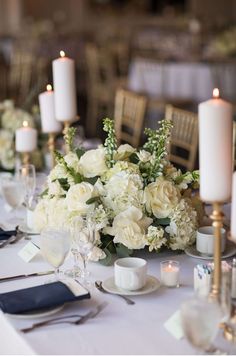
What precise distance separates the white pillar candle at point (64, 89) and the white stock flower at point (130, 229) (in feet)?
2.31

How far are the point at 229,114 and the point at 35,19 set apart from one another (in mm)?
10535

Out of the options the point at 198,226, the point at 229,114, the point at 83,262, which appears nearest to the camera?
the point at 229,114

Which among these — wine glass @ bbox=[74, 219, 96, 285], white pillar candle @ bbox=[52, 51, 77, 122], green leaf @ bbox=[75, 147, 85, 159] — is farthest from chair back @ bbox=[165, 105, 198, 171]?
wine glass @ bbox=[74, 219, 96, 285]

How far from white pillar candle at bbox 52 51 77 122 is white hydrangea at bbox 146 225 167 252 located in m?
0.75

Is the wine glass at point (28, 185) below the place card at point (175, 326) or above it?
above

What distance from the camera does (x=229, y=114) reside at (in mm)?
1323

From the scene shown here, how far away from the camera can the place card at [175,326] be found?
1.38 metres

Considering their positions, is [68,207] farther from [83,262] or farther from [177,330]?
[177,330]

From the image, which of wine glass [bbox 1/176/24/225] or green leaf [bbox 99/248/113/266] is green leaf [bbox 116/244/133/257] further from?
wine glass [bbox 1/176/24/225]

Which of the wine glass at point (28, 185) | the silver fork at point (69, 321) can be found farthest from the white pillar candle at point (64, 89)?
the silver fork at point (69, 321)

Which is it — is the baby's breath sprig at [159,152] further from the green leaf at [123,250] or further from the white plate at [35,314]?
the white plate at [35,314]

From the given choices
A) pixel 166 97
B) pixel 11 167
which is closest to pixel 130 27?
pixel 166 97

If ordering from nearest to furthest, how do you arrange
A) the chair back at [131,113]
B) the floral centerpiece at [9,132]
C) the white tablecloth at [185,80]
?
the floral centerpiece at [9,132]
the chair back at [131,113]
the white tablecloth at [185,80]

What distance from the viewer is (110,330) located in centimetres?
143
